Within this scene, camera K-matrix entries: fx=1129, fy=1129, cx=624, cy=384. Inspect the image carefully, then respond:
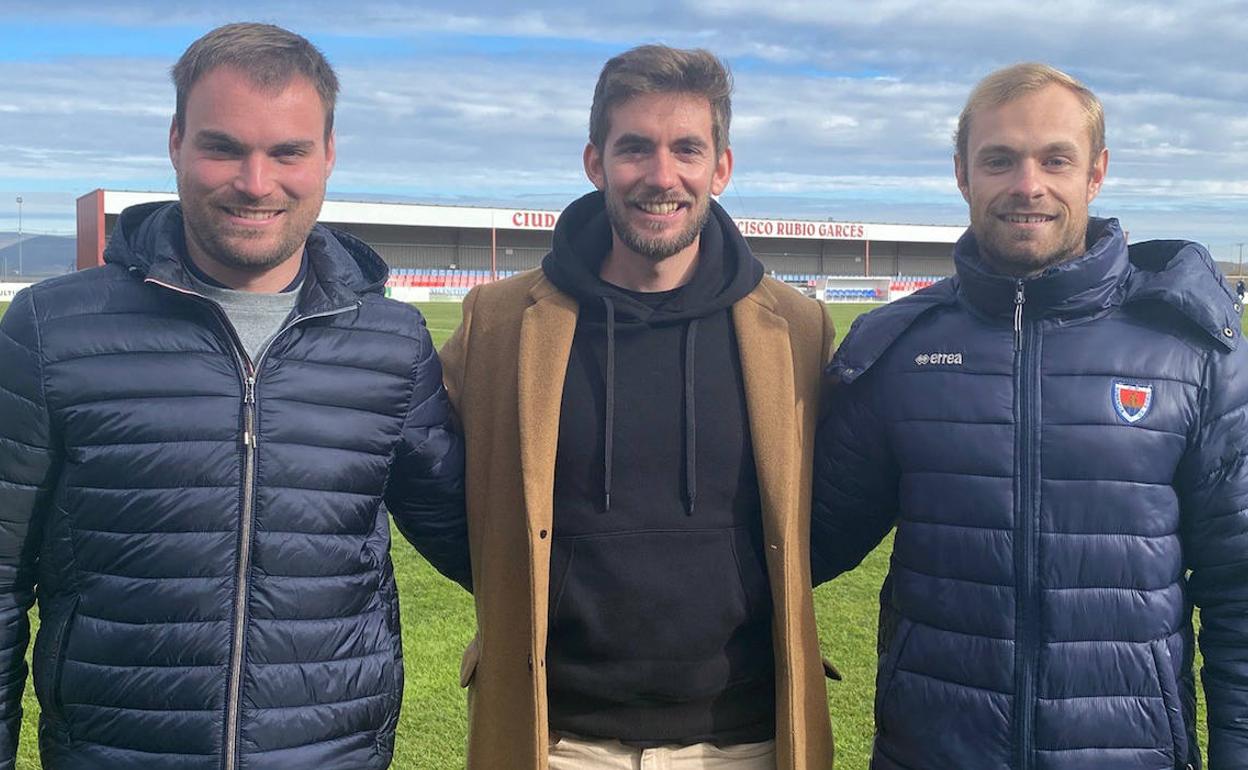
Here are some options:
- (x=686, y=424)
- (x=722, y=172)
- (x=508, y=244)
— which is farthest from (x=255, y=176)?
(x=508, y=244)

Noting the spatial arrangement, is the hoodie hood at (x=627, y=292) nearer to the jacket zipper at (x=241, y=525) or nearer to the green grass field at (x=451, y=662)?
the jacket zipper at (x=241, y=525)

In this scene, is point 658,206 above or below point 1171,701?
above

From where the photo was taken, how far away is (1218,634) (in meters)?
2.40

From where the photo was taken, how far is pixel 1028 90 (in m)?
2.55

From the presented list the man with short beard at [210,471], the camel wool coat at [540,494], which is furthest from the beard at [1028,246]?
the man with short beard at [210,471]

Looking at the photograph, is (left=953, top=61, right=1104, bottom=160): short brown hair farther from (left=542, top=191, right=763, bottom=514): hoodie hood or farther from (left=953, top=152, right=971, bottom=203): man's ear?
(left=542, top=191, right=763, bottom=514): hoodie hood

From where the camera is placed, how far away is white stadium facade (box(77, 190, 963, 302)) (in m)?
49.0

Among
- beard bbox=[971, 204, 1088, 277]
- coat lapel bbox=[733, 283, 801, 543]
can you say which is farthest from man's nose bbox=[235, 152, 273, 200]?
beard bbox=[971, 204, 1088, 277]

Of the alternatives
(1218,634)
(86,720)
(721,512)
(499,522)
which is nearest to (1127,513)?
(1218,634)

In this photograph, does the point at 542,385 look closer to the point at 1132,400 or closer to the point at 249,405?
the point at 249,405

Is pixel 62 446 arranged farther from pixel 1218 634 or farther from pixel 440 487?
pixel 1218 634

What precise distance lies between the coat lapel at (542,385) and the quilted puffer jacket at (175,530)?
0.43 meters

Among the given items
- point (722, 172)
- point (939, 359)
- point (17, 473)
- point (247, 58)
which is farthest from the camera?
point (722, 172)

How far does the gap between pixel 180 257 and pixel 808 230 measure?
206 feet
